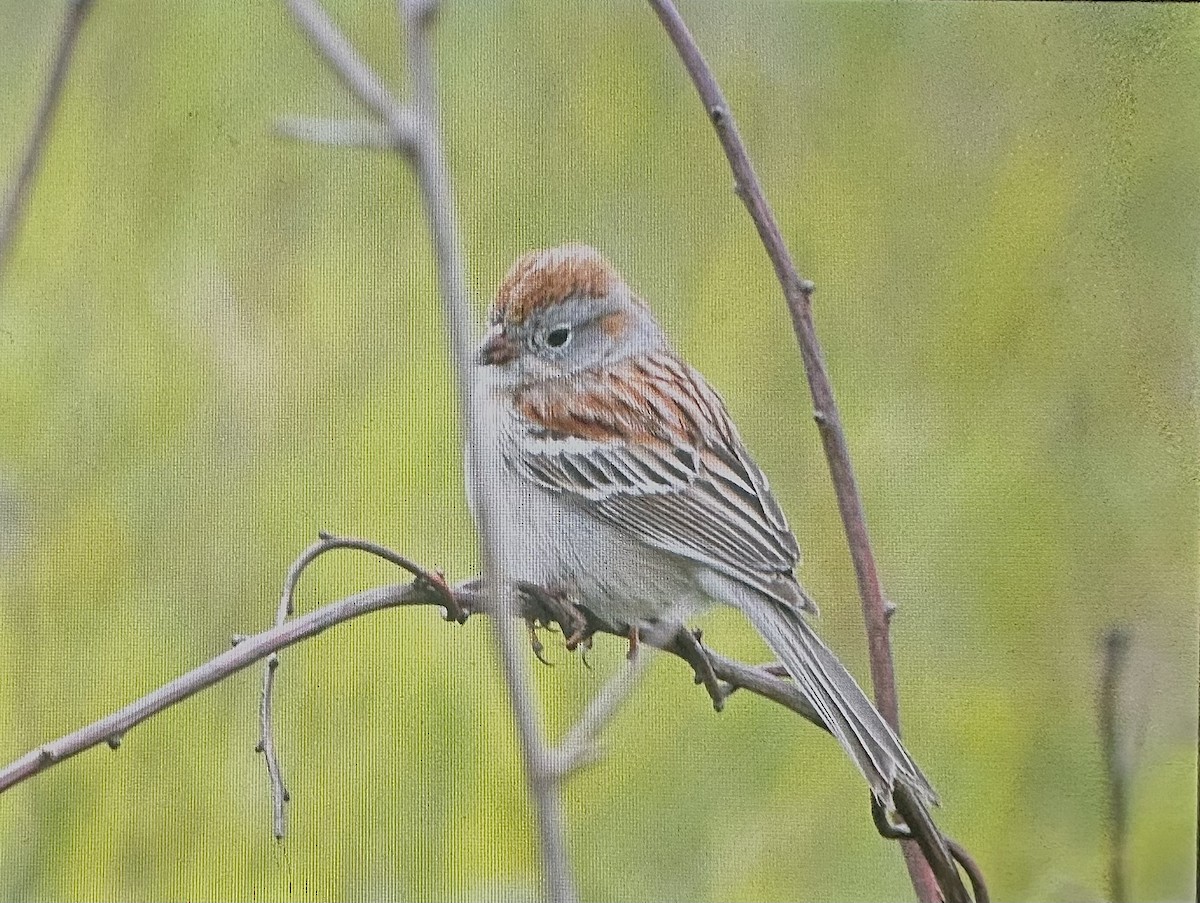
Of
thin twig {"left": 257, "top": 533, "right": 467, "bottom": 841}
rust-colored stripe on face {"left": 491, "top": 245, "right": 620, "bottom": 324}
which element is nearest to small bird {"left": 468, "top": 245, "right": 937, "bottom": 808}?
rust-colored stripe on face {"left": 491, "top": 245, "right": 620, "bottom": 324}

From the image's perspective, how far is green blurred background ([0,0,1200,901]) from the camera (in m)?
1.07

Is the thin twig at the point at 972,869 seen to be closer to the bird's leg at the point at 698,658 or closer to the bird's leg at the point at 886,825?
the bird's leg at the point at 886,825

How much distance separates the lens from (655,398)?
114cm

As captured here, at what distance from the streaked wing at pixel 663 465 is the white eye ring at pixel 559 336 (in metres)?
0.04

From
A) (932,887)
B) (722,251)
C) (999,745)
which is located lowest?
(932,887)

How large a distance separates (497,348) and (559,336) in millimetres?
62

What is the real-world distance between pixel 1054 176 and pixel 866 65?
0.20 meters

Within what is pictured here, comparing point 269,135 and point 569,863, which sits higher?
point 269,135

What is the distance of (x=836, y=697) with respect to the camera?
101 centimetres

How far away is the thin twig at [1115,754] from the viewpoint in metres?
1.13

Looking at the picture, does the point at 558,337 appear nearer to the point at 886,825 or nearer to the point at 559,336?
the point at 559,336

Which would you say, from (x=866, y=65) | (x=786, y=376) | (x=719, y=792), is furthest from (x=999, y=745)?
(x=866, y=65)

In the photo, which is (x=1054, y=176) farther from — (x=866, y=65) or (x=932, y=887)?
(x=932, y=887)

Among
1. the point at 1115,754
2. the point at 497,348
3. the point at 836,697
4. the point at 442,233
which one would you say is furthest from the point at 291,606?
the point at 1115,754
